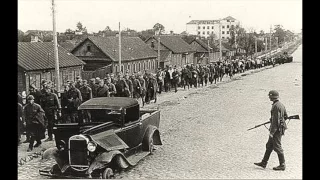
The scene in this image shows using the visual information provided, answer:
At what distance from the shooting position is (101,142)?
8.70 metres

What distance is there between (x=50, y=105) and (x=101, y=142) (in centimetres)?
445

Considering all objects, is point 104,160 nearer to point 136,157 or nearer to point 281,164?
point 136,157

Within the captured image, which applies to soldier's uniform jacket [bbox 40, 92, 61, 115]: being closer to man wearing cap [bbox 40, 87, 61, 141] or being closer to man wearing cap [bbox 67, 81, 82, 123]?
man wearing cap [bbox 40, 87, 61, 141]

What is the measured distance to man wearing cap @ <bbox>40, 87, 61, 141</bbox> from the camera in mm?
12586

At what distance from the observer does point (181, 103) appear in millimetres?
21641

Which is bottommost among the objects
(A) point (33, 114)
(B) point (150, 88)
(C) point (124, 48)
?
(A) point (33, 114)

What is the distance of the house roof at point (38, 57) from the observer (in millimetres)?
31267

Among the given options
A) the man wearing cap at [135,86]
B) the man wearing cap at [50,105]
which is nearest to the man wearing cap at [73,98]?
the man wearing cap at [50,105]

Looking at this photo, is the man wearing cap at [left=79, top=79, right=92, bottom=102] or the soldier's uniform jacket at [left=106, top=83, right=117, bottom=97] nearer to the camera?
the man wearing cap at [left=79, top=79, right=92, bottom=102]

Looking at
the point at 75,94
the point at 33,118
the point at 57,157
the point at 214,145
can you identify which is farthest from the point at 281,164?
the point at 75,94

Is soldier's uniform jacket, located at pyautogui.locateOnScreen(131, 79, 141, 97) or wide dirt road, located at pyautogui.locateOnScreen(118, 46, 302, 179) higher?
soldier's uniform jacket, located at pyautogui.locateOnScreen(131, 79, 141, 97)

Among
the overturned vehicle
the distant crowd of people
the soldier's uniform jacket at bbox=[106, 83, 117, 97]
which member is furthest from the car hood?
the soldier's uniform jacket at bbox=[106, 83, 117, 97]

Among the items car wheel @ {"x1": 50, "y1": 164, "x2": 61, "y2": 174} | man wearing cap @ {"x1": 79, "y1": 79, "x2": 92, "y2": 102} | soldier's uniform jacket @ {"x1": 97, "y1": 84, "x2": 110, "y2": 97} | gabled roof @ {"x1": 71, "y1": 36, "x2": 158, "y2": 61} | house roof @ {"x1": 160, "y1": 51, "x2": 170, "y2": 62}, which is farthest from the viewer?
house roof @ {"x1": 160, "y1": 51, "x2": 170, "y2": 62}
